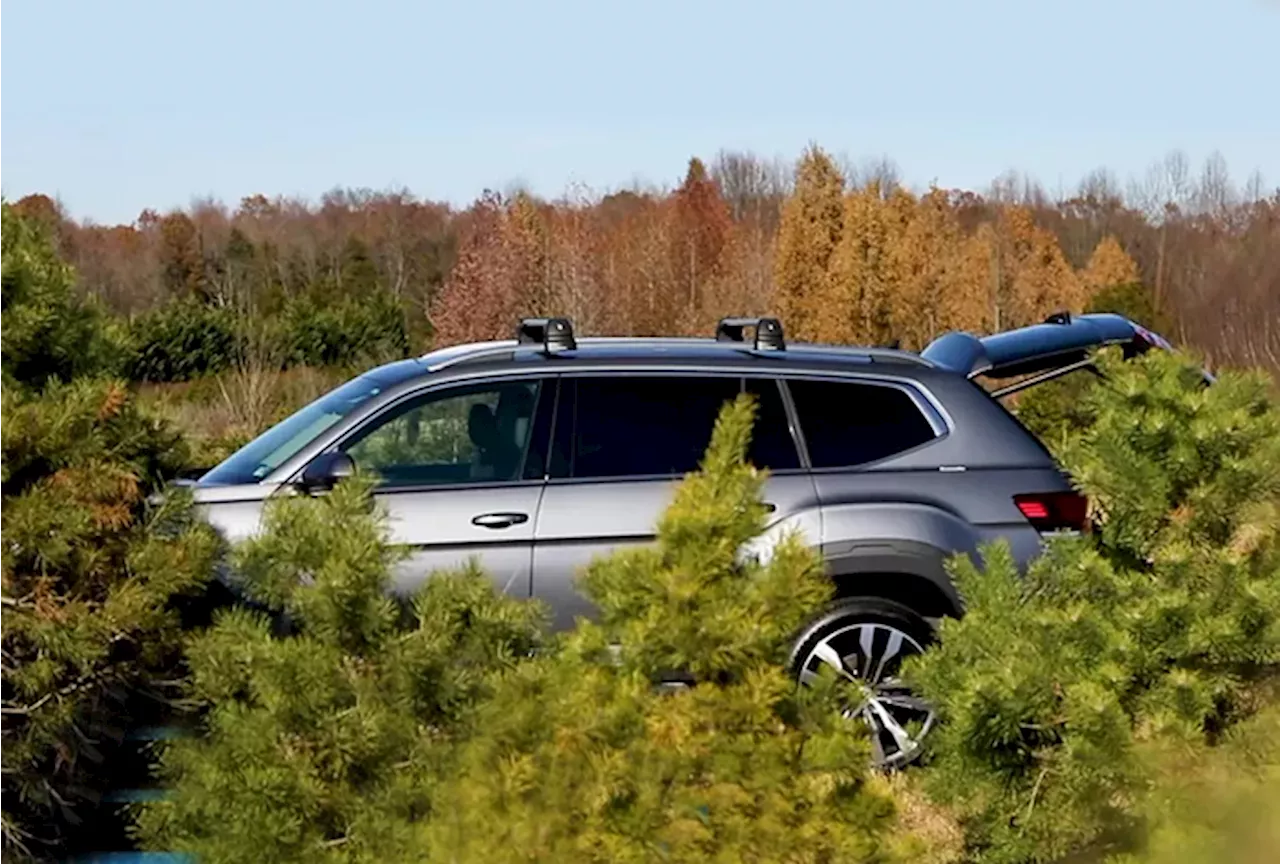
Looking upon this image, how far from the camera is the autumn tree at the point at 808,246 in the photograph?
29.7 metres

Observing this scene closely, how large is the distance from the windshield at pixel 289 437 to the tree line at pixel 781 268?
143 cm

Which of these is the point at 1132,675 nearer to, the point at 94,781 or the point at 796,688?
the point at 796,688

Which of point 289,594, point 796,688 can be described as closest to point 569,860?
point 796,688

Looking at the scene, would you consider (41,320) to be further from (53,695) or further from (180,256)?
(180,256)

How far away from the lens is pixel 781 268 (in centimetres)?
3020

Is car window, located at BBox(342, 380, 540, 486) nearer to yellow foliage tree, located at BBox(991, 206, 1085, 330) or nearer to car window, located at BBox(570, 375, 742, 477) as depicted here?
car window, located at BBox(570, 375, 742, 477)

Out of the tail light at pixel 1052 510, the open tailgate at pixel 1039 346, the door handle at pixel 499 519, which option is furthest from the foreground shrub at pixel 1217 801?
the open tailgate at pixel 1039 346

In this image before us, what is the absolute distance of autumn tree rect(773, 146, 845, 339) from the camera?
97.4ft

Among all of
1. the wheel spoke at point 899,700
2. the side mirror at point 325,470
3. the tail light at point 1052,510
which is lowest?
the wheel spoke at point 899,700

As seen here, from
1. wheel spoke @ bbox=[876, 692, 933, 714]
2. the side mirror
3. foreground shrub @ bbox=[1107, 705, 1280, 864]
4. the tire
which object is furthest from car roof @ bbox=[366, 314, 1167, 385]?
foreground shrub @ bbox=[1107, 705, 1280, 864]

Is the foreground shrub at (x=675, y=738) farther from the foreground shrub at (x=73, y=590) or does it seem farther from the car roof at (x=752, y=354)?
the car roof at (x=752, y=354)

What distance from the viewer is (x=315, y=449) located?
724 centimetres

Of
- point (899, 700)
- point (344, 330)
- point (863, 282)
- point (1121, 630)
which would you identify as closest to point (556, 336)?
point (899, 700)

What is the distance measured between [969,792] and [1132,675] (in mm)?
561
